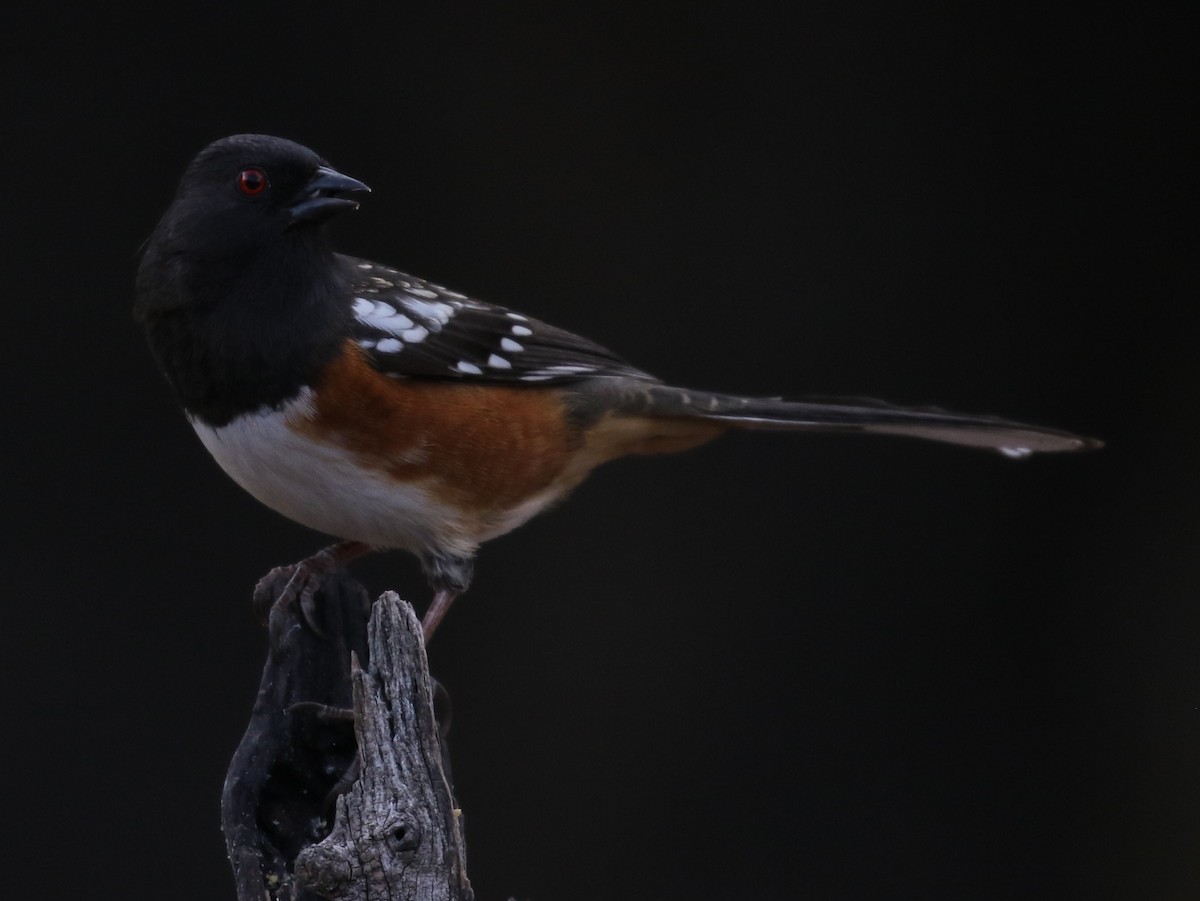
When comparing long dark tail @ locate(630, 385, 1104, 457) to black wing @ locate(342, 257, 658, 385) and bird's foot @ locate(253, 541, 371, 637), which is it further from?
bird's foot @ locate(253, 541, 371, 637)

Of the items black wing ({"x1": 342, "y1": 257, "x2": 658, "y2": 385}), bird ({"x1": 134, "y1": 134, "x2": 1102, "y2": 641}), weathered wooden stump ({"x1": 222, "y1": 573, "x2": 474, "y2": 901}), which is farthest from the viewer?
black wing ({"x1": 342, "y1": 257, "x2": 658, "y2": 385})

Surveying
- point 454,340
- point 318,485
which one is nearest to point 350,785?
point 318,485

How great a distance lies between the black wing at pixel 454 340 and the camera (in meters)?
1.71

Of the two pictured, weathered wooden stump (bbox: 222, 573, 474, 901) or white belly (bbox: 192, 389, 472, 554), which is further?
white belly (bbox: 192, 389, 472, 554)

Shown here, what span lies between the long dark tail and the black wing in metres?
0.09

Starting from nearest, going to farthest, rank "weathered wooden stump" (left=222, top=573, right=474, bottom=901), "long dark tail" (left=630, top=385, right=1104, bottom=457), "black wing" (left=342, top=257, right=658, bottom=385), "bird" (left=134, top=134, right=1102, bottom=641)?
"weathered wooden stump" (left=222, top=573, right=474, bottom=901) → "bird" (left=134, top=134, right=1102, bottom=641) → "black wing" (left=342, top=257, right=658, bottom=385) → "long dark tail" (left=630, top=385, right=1104, bottom=457)

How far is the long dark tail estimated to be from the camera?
74.5 inches

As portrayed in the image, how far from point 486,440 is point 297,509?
0.26 metres

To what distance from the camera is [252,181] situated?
1.64 meters

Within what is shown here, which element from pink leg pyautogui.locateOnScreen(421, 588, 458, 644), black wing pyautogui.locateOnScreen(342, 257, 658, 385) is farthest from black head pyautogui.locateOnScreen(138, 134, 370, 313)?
pink leg pyautogui.locateOnScreen(421, 588, 458, 644)

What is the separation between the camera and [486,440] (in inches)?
69.5

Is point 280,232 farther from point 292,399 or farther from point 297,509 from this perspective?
point 297,509

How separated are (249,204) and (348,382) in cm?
26

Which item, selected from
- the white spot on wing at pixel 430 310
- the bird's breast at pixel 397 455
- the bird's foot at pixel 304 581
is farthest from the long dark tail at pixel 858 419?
the bird's foot at pixel 304 581
